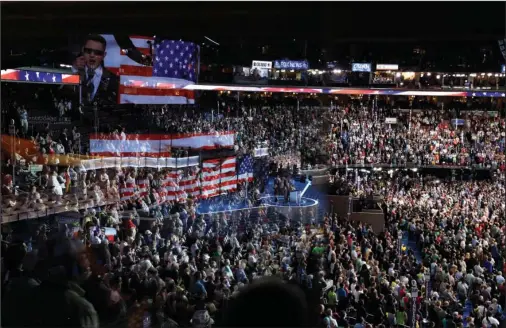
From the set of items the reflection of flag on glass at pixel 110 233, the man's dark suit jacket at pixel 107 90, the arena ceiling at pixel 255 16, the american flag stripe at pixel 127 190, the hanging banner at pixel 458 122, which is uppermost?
the arena ceiling at pixel 255 16

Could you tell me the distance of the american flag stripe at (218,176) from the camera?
8.46 m

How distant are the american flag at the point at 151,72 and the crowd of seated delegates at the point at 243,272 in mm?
3201

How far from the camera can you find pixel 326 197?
444 inches

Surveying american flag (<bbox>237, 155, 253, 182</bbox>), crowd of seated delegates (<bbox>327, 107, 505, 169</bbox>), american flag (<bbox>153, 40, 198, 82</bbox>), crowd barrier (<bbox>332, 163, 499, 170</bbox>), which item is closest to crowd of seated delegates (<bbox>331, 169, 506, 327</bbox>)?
crowd barrier (<bbox>332, 163, 499, 170</bbox>)

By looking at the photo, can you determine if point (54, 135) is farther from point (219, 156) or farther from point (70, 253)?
point (70, 253)

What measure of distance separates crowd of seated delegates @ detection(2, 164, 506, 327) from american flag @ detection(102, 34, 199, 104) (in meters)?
3.20

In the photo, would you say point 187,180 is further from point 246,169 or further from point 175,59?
point 175,59

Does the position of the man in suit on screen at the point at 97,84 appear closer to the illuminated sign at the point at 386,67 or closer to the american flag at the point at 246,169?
the american flag at the point at 246,169

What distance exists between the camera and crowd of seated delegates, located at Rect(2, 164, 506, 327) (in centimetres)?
326

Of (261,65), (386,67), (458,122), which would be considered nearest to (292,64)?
(261,65)

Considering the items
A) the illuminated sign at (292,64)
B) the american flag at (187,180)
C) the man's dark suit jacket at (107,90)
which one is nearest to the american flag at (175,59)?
the man's dark suit jacket at (107,90)

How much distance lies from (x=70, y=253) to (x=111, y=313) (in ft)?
2.91

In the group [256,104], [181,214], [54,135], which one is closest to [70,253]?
[181,214]

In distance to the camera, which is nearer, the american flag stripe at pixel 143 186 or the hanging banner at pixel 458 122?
the american flag stripe at pixel 143 186
